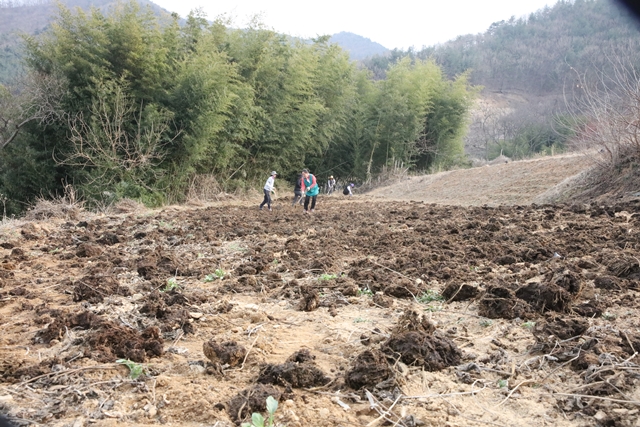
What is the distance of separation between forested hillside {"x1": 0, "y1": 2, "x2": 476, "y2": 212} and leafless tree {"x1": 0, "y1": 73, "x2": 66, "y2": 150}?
3 cm

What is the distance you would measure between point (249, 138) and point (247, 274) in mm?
12266

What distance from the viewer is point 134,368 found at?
108 inches

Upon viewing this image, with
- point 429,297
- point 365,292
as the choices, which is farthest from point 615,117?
point 365,292

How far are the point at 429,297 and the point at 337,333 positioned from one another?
3.42 feet

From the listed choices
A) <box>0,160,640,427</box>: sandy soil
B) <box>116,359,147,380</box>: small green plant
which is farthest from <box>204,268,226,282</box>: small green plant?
<box>116,359,147,380</box>: small green plant

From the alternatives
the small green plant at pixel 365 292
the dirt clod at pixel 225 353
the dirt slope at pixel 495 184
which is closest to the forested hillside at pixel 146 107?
the dirt slope at pixel 495 184

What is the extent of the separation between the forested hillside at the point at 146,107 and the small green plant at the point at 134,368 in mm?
10794

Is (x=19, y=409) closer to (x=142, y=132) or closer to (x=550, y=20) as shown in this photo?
(x=142, y=132)

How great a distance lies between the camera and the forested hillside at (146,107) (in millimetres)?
12750

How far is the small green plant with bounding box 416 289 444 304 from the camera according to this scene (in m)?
4.10

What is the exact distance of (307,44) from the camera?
20.2 metres

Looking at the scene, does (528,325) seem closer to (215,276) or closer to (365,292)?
(365,292)

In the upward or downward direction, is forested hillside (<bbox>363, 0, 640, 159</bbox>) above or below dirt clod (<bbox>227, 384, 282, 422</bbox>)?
above

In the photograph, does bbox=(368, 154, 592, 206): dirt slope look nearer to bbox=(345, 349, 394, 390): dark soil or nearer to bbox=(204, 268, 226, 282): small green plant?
bbox=(204, 268, 226, 282): small green plant
